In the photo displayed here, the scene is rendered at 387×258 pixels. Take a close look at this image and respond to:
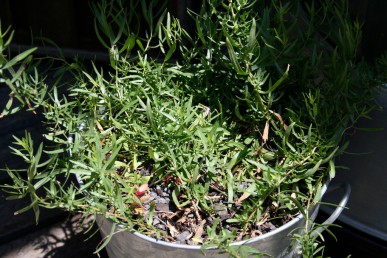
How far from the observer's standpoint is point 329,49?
111cm

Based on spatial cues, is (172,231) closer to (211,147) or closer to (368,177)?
(211,147)

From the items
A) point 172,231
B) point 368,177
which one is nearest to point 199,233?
point 172,231

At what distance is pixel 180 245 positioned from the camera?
0.78 meters

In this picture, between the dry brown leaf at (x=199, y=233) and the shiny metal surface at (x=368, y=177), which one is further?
the shiny metal surface at (x=368, y=177)

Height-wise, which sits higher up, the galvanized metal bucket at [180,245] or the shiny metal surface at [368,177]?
the galvanized metal bucket at [180,245]

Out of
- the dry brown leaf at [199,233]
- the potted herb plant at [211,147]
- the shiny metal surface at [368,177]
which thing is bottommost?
the shiny metal surface at [368,177]

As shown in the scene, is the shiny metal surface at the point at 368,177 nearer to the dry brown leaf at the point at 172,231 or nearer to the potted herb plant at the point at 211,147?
the potted herb plant at the point at 211,147

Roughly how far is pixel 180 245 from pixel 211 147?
0.53 ft

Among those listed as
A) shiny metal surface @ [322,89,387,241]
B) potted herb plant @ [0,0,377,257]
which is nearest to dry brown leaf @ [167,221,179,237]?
potted herb plant @ [0,0,377,257]

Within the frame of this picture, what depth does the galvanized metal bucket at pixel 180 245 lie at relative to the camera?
0.79m

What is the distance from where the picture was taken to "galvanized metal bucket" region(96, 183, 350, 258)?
0.79 m

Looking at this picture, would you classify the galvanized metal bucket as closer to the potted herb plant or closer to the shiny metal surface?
the potted herb plant

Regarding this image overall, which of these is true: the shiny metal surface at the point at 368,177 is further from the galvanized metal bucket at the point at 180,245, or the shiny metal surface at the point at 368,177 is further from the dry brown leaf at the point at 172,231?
the dry brown leaf at the point at 172,231

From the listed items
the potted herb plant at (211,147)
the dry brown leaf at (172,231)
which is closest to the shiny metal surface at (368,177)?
the potted herb plant at (211,147)
